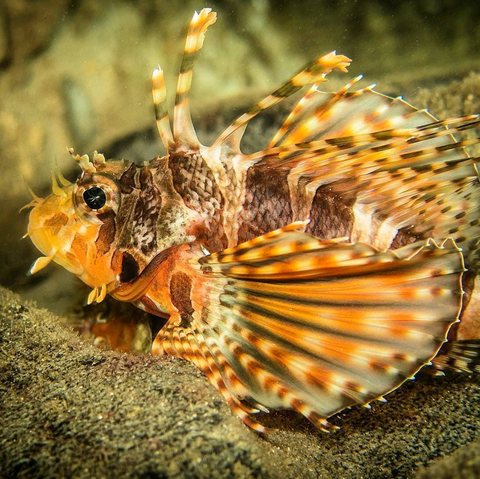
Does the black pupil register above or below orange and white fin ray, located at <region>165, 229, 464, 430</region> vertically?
above

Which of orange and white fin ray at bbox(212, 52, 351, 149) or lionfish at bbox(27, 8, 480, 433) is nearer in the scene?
lionfish at bbox(27, 8, 480, 433)

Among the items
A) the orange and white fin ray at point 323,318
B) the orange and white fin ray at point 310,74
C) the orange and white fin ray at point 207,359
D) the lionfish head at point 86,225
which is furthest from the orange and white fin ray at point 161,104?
the orange and white fin ray at point 207,359

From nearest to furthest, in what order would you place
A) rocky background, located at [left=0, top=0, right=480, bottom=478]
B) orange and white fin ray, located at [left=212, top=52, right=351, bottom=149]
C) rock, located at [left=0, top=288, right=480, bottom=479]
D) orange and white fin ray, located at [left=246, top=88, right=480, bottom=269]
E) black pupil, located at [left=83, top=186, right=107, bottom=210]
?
rock, located at [left=0, top=288, right=480, bottom=479] → rocky background, located at [left=0, top=0, right=480, bottom=478] → orange and white fin ray, located at [left=212, top=52, right=351, bottom=149] → orange and white fin ray, located at [left=246, top=88, right=480, bottom=269] → black pupil, located at [left=83, top=186, right=107, bottom=210]

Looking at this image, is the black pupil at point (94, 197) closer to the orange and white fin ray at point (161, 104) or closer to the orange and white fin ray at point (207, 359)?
the orange and white fin ray at point (161, 104)

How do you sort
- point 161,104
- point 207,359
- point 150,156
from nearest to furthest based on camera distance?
1. point 207,359
2. point 161,104
3. point 150,156

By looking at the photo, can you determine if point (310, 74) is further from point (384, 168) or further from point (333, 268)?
point (333, 268)

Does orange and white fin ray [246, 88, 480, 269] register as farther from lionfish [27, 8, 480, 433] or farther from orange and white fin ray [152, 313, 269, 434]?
orange and white fin ray [152, 313, 269, 434]

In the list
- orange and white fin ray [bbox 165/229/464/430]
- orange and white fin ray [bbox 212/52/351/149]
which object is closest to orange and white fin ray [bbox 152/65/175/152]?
orange and white fin ray [bbox 212/52/351/149]

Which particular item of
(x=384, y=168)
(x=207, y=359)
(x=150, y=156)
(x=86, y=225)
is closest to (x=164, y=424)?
(x=207, y=359)
